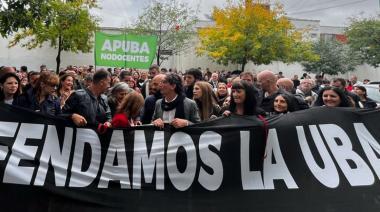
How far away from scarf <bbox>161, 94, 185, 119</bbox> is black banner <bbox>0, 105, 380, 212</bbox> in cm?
61

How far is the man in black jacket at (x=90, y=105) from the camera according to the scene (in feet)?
17.0

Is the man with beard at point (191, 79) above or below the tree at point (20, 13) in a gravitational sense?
below

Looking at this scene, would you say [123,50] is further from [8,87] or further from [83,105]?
[83,105]

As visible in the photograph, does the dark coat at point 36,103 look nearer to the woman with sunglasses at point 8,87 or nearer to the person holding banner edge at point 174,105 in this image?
the woman with sunglasses at point 8,87

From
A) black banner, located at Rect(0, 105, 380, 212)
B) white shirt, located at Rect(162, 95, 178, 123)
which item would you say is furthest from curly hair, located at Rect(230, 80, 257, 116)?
white shirt, located at Rect(162, 95, 178, 123)

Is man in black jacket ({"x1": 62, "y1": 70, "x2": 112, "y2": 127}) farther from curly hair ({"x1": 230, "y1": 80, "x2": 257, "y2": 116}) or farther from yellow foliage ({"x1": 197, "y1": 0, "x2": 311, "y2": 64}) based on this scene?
yellow foliage ({"x1": 197, "y1": 0, "x2": 311, "y2": 64})

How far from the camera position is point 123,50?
12.3 metres

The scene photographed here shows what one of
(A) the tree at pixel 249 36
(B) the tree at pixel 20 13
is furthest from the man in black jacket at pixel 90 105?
(A) the tree at pixel 249 36

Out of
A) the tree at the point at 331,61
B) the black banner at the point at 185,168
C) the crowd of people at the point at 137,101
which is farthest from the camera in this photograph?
the tree at the point at 331,61

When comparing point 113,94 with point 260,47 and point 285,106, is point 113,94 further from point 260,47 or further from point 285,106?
point 260,47

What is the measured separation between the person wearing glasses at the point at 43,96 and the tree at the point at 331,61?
39008 millimetres

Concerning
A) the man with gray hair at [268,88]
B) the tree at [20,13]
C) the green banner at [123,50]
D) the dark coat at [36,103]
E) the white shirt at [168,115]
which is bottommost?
the white shirt at [168,115]

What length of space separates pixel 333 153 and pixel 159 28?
110 ft

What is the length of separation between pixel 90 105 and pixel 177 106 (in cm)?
100
